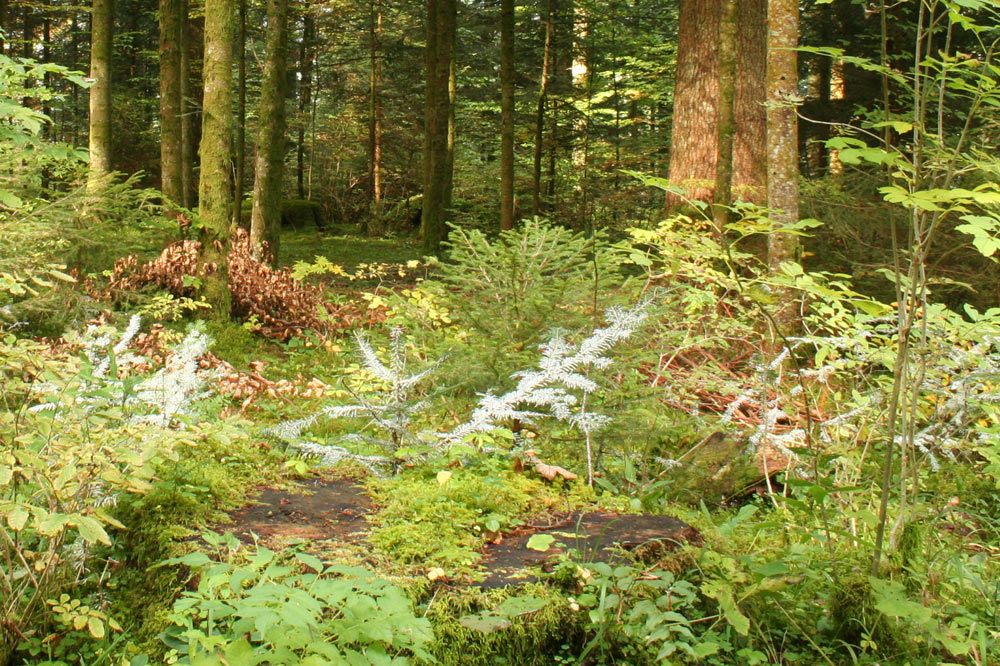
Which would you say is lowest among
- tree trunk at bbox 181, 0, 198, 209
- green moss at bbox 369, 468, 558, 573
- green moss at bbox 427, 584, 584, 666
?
green moss at bbox 427, 584, 584, 666

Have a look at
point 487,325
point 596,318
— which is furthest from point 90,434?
point 596,318

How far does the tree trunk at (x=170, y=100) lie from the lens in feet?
36.0

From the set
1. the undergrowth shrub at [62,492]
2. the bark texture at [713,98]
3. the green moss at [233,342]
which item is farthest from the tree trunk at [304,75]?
the undergrowth shrub at [62,492]

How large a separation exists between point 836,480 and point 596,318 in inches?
61.0

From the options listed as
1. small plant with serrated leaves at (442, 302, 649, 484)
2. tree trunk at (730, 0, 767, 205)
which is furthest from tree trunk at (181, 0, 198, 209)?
small plant with serrated leaves at (442, 302, 649, 484)

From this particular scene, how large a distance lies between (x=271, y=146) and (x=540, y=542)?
31.8 feet

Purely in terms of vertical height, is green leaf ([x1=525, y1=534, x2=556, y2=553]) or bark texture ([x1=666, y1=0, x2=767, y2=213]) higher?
bark texture ([x1=666, y1=0, x2=767, y2=213])

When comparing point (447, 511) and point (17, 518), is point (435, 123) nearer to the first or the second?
point (447, 511)

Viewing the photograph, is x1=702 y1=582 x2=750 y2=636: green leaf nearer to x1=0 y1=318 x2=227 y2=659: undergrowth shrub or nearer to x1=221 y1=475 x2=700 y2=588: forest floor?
x1=221 y1=475 x2=700 y2=588: forest floor

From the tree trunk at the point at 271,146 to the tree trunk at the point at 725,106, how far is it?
6341mm

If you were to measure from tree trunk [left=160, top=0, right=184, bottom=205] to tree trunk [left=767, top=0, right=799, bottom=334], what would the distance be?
8.71 metres

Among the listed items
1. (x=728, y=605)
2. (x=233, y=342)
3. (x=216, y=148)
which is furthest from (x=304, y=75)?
(x=728, y=605)

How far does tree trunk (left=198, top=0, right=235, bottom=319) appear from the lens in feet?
25.5

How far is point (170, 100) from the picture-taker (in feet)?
36.6
